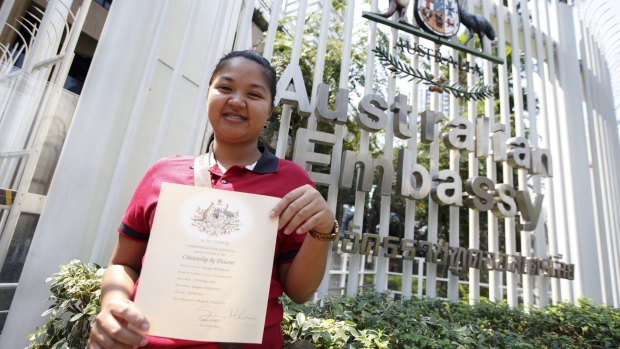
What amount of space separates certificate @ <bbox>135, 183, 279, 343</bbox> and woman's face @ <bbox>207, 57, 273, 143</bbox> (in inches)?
11.1

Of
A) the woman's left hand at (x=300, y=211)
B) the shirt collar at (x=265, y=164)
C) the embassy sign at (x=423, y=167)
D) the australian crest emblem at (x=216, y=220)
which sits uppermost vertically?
the embassy sign at (x=423, y=167)

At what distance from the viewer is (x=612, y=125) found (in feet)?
16.4

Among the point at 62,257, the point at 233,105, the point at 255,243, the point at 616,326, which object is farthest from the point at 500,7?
the point at 62,257

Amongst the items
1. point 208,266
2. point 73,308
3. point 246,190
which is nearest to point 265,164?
point 246,190

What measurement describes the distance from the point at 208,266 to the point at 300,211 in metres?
0.27

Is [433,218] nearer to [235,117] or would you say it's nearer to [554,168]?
[554,168]

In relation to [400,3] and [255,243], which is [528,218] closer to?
[400,3]

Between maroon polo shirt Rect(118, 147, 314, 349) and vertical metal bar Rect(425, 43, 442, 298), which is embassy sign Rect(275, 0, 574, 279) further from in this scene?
maroon polo shirt Rect(118, 147, 314, 349)

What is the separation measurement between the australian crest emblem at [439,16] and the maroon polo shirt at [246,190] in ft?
9.95

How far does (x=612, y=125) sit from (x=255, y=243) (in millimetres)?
6448

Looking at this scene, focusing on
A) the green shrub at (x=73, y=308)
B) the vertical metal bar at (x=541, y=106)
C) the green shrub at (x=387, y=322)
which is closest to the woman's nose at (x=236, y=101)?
the green shrub at (x=387, y=322)

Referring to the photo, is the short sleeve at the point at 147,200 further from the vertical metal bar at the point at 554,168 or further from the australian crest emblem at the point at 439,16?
the vertical metal bar at the point at 554,168

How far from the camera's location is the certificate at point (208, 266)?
2.52 ft
